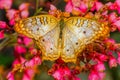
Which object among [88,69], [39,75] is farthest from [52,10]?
[39,75]

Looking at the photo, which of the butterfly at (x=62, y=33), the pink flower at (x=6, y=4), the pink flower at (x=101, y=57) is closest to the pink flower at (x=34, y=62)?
the butterfly at (x=62, y=33)

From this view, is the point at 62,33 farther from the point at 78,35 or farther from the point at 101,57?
the point at 101,57

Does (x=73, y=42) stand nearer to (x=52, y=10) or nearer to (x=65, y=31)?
(x=65, y=31)

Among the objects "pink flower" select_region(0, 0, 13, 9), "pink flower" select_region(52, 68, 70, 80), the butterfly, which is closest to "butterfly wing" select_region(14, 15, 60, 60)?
the butterfly

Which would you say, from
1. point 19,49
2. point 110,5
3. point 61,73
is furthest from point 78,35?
point 19,49

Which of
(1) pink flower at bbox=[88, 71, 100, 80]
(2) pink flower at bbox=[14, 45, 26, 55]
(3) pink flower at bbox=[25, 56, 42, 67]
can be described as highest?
(3) pink flower at bbox=[25, 56, 42, 67]

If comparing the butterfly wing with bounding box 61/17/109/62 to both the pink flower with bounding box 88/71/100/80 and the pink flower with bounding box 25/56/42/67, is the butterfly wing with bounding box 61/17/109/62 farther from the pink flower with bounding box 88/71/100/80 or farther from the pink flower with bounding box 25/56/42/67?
the pink flower with bounding box 88/71/100/80

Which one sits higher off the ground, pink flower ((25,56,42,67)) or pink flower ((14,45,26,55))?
pink flower ((25,56,42,67))
